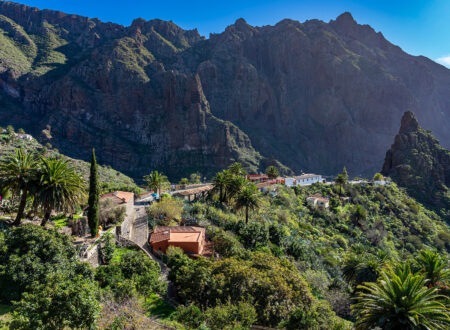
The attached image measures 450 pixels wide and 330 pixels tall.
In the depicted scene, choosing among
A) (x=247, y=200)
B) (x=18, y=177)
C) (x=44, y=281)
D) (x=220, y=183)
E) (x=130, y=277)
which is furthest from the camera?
(x=220, y=183)

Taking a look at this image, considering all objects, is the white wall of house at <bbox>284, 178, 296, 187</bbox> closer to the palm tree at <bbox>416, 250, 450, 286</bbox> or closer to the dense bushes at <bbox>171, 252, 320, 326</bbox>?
the palm tree at <bbox>416, 250, 450, 286</bbox>

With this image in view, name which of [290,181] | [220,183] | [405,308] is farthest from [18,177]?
[290,181]

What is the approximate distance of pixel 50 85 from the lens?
144m

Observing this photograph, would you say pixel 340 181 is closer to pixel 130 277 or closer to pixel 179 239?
pixel 179 239

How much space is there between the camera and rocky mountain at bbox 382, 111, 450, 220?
90.9 m

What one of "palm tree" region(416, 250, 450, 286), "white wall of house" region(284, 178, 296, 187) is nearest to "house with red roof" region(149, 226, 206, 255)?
"palm tree" region(416, 250, 450, 286)

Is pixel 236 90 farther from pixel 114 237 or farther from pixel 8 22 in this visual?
pixel 114 237

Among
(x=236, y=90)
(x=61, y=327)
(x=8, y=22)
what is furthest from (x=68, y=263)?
(x=8, y=22)

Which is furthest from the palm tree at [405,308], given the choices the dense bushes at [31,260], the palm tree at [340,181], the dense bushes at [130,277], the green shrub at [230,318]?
the palm tree at [340,181]

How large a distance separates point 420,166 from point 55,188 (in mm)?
111169

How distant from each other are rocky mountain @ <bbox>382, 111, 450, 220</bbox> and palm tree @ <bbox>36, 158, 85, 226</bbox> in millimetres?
100012

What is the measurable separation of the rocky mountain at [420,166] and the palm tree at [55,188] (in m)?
100

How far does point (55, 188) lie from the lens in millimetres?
22281

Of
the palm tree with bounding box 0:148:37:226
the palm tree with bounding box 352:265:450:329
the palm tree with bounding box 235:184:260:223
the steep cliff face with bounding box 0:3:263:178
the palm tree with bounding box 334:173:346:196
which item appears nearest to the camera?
the palm tree with bounding box 352:265:450:329
